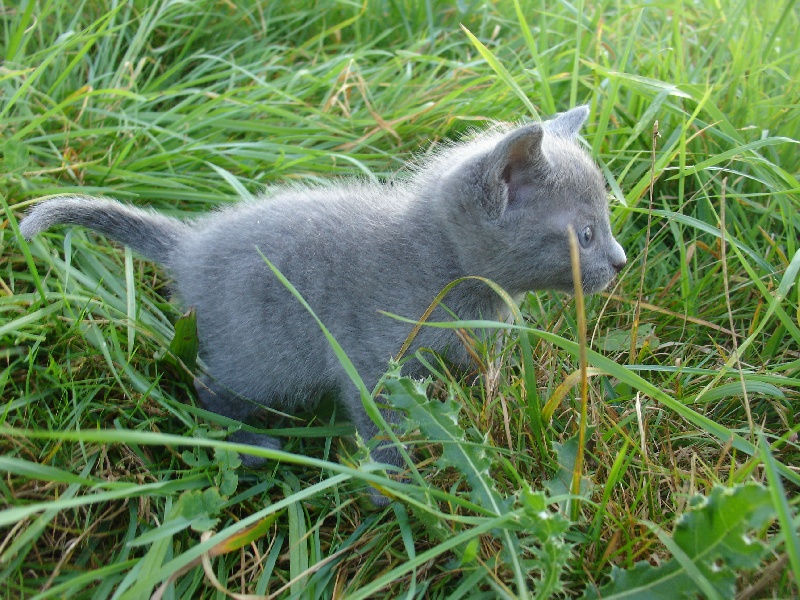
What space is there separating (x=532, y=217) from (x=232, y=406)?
1.30 m

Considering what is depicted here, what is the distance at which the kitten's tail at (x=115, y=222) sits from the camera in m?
2.50

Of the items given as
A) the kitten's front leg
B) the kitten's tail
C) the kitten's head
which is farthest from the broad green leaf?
the kitten's tail

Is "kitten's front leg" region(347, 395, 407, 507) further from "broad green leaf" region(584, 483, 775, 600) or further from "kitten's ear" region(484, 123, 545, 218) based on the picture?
"broad green leaf" region(584, 483, 775, 600)

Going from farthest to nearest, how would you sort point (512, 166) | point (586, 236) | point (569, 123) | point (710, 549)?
point (569, 123), point (586, 236), point (512, 166), point (710, 549)

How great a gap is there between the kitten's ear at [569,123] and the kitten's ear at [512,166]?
366 mm

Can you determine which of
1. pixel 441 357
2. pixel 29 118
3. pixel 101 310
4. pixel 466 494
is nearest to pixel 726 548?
pixel 466 494

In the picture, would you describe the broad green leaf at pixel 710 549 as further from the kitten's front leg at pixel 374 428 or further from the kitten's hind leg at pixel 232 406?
the kitten's hind leg at pixel 232 406

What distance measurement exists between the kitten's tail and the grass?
9 cm

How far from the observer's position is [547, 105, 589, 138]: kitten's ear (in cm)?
259

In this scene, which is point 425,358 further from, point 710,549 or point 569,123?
point 710,549

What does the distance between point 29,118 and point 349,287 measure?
5.47 ft

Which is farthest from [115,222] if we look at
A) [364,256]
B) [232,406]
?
[364,256]

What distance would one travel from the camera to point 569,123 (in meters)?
2.62

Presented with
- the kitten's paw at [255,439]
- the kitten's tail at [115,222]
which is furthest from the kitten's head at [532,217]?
the kitten's tail at [115,222]
